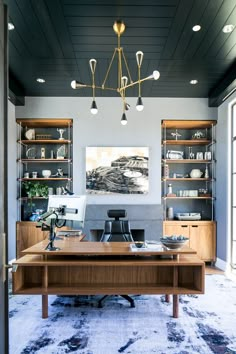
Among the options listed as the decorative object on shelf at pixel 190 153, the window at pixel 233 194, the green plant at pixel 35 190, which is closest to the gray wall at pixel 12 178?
the green plant at pixel 35 190

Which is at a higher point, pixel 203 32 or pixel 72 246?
pixel 203 32

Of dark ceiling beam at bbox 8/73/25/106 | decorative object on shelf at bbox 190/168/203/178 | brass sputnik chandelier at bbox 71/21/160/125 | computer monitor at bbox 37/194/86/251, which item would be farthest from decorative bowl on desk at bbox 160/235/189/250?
dark ceiling beam at bbox 8/73/25/106

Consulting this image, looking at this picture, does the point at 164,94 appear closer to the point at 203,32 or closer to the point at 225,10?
the point at 203,32

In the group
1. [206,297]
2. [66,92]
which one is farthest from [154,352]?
[66,92]

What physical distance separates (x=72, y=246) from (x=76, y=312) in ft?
2.53

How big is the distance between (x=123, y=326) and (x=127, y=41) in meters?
3.35

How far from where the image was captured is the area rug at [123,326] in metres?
2.64

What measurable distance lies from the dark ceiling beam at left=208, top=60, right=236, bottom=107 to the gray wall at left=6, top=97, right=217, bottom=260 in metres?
0.22

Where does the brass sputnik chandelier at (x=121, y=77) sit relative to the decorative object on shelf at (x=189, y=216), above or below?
above

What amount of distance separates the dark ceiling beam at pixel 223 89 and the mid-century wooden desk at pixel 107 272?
299cm

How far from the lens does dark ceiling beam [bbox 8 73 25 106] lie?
Result: 5130mm

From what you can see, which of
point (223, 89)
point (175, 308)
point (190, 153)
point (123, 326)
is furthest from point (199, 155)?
point (123, 326)

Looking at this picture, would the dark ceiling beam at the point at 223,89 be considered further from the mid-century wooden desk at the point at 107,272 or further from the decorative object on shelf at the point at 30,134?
the decorative object on shelf at the point at 30,134

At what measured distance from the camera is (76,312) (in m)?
3.43
